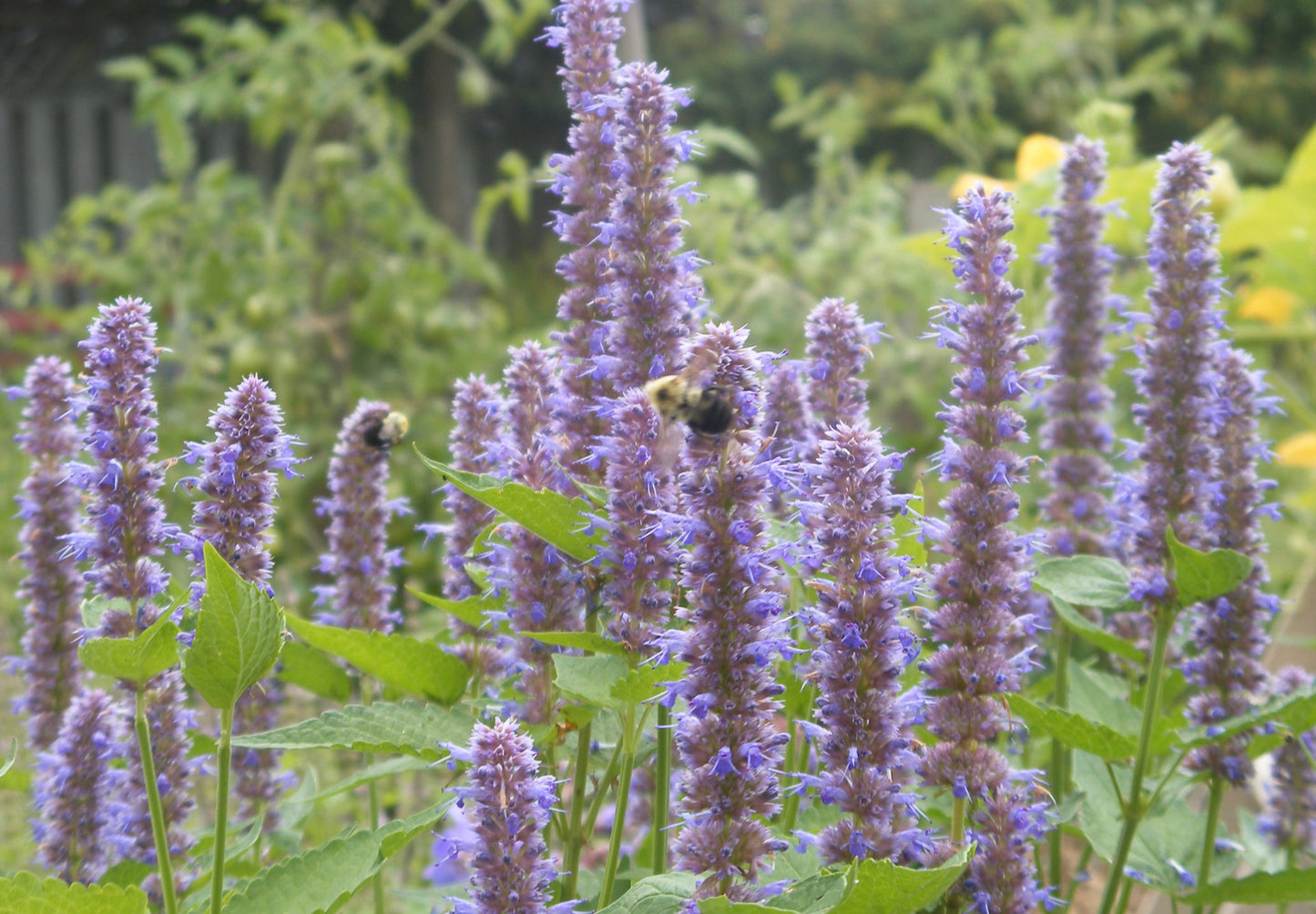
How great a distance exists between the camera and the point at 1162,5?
1057 cm

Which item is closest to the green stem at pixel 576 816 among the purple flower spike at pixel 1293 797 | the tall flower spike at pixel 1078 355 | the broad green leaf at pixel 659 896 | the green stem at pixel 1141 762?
the broad green leaf at pixel 659 896

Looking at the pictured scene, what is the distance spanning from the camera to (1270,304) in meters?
4.82

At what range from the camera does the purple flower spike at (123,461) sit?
1370mm

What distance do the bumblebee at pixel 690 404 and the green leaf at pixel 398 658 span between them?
464mm

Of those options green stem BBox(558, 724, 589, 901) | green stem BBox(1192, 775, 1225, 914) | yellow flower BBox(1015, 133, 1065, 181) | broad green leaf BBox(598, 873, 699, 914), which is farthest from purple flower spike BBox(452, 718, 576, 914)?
yellow flower BBox(1015, 133, 1065, 181)

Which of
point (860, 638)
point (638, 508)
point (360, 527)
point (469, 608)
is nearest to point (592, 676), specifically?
point (638, 508)

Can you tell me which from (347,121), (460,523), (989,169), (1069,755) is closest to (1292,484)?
(989,169)

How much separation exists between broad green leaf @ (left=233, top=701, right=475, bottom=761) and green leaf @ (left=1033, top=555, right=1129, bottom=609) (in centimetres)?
74

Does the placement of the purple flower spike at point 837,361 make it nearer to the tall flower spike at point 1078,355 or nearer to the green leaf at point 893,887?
the tall flower spike at point 1078,355

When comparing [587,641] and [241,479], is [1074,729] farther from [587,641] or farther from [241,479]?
[241,479]

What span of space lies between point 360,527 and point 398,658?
0.32 metres

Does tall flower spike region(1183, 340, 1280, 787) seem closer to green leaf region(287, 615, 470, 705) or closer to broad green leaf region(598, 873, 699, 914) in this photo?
broad green leaf region(598, 873, 699, 914)

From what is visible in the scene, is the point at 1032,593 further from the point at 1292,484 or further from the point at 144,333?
the point at 1292,484

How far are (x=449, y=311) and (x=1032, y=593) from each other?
418 cm
